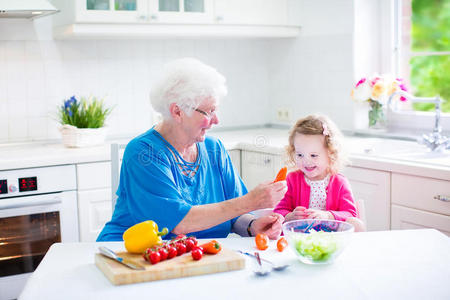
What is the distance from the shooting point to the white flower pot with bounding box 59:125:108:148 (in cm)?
331

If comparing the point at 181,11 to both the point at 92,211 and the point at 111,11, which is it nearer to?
the point at 111,11

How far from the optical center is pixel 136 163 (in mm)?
2020

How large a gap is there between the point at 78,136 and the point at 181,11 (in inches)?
36.5

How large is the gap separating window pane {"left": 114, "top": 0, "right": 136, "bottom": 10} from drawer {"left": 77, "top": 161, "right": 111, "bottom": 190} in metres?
0.86

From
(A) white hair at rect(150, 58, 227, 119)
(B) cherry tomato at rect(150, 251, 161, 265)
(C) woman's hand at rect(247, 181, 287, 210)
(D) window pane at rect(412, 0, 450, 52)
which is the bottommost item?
(B) cherry tomato at rect(150, 251, 161, 265)

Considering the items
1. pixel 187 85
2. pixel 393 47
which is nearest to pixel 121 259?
pixel 187 85

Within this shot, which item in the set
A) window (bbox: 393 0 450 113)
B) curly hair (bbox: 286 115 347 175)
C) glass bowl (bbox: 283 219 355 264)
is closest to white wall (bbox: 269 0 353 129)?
curly hair (bbox: 286 115 347 175)

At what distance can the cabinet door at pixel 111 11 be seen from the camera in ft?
10.5

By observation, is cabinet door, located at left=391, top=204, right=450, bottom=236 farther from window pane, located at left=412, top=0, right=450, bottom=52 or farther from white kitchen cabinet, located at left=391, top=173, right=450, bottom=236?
window pane, located at left=412, top=0, right=450, bottom=52

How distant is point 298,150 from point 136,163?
681 millimetres

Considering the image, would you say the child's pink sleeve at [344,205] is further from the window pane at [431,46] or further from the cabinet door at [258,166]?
the window pane at [431,46]

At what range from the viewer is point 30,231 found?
308cm

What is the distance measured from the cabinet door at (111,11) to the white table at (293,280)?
180 centimetres

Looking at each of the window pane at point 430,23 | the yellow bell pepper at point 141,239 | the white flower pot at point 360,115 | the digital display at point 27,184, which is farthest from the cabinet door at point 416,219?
the window pane at point 430,23
